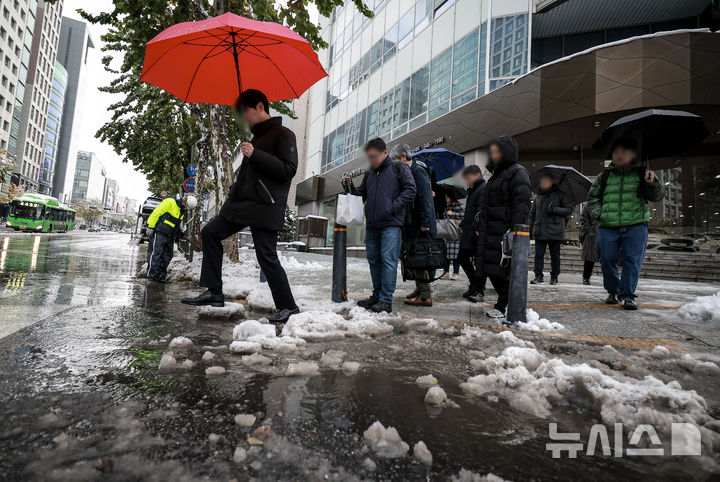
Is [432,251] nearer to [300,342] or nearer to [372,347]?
[372,347]

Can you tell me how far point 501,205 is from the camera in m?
3.71

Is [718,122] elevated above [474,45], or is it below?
below

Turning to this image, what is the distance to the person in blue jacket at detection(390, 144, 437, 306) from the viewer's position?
4.04 metres

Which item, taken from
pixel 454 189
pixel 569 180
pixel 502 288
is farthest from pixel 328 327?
pixel 569 180

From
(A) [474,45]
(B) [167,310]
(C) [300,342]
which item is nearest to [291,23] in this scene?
(B) [167,310]

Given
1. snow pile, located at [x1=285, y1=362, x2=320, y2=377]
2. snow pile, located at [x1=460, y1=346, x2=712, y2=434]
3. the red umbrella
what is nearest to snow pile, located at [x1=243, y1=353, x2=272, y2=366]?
snow pile, located at [x1=285, y1=362, x2=320, y2=377]

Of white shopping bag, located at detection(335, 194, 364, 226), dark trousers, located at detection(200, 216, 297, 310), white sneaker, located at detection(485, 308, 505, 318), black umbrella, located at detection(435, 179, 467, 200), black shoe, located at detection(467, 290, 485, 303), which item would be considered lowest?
white sneaker, located at detection(485, 308, 505, 318)

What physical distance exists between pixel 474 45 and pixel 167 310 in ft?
49.8

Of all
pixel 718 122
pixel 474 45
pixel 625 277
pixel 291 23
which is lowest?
pixel 625 277

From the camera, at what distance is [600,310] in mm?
4043

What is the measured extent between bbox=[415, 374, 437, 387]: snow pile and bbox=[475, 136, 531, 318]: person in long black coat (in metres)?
2.00

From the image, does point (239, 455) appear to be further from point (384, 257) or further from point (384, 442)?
→ point (384, 257)

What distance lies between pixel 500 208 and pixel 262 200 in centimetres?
239

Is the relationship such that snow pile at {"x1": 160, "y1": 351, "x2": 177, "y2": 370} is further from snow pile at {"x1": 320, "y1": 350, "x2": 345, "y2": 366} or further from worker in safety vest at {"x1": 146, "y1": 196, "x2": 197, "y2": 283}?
→ worker in safety vest at {"x1": 146, "y1": 196, "x2": 197, "y2": 283}
